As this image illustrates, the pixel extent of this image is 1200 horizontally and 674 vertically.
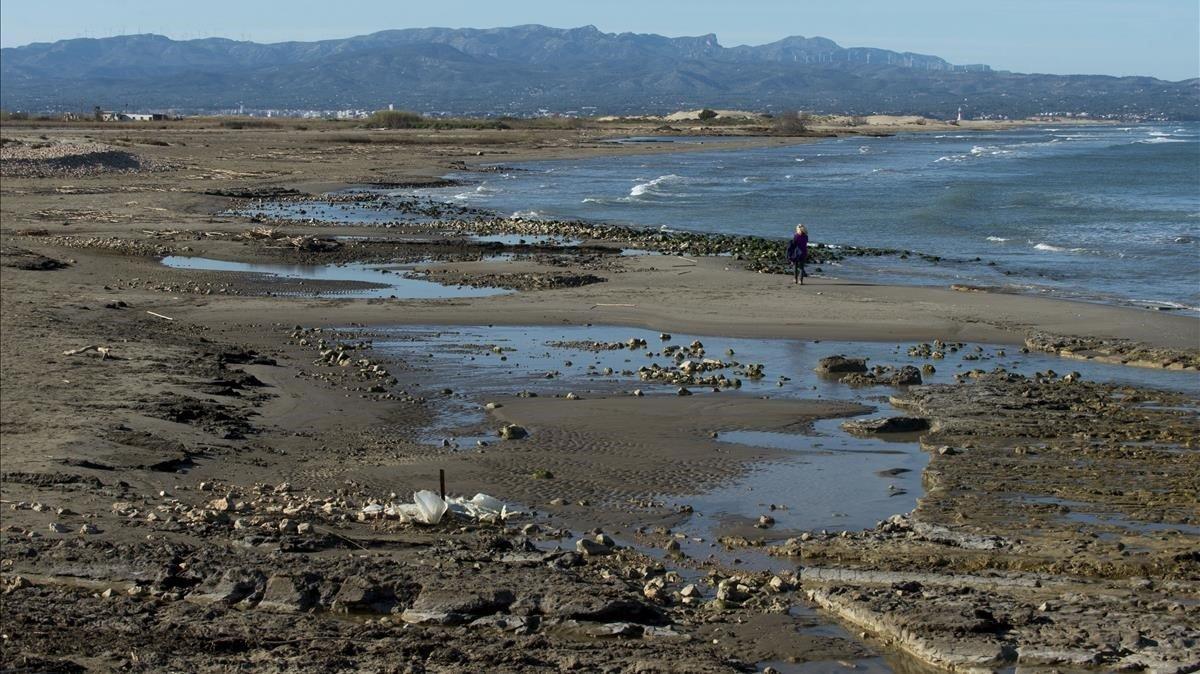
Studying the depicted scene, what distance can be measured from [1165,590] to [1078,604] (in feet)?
2.95

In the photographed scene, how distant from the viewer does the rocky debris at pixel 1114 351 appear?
18.9 m

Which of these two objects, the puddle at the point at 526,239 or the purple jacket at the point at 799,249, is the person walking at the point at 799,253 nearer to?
the purple jacket at the point at 799,249

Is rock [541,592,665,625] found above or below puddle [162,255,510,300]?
above

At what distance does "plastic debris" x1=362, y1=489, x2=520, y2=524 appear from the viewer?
11445mm

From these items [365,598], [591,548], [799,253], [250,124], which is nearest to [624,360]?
[799,253]

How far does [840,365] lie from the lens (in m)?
18.5

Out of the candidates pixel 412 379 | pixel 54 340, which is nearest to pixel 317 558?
pixel 412 379

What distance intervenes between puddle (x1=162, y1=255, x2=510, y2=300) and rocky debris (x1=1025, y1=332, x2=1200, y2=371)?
33.8ft

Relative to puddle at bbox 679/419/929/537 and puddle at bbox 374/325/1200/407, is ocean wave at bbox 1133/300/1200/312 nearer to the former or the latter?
puddle at bbox 374/325/1200/407

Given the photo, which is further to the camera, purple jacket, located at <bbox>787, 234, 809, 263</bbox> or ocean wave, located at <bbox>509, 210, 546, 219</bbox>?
ocean wave, located at <bbox>509, 210, 546, 219</bbox>

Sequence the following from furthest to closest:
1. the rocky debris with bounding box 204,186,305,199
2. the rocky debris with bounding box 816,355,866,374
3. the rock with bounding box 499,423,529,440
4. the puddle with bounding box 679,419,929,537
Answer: the rocky debris with bounding box 204,186,305,199, the rocky debris with bounding box 816,355,866,374, the rock with bounding box 499,423,529,440, the puddle with bounding box 679,419,929,537

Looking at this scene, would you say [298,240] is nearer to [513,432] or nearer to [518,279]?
[518,279]

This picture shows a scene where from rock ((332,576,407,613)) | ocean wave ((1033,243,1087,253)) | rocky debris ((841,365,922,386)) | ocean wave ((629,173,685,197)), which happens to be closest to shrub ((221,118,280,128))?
ocean wave ((629,173,685,197))

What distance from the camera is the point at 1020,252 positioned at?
113ft
